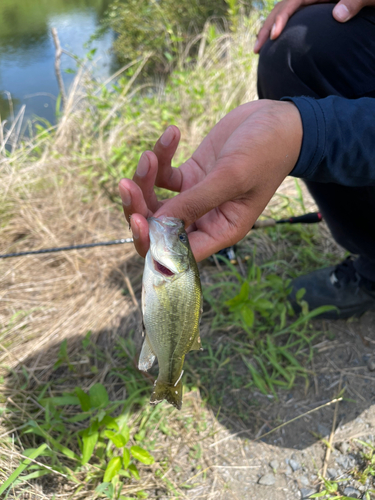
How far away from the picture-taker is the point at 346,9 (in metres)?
2.07

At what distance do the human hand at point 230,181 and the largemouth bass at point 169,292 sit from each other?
7 cm

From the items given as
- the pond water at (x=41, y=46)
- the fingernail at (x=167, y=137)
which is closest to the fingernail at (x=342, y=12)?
the fingernail at (x=167, y=137)

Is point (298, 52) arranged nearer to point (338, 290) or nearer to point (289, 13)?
point (289, 13)

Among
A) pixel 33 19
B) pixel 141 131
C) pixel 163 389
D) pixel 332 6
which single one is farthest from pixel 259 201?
pixel 33 19

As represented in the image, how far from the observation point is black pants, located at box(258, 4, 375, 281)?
2072 millimetres

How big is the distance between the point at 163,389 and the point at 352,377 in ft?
4.95

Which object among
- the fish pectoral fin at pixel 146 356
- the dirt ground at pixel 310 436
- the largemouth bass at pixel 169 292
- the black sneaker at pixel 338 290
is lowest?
the dirt ground at pixel 310 436

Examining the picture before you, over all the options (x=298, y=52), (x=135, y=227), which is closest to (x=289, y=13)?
(x=298, y=52)

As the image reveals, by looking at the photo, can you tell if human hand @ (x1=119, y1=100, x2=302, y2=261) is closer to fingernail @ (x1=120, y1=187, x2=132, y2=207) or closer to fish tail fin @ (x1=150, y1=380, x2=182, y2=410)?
fingernail @ (x1=120, y1=187, x2=132, y2=207)

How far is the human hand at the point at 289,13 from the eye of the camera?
206cm

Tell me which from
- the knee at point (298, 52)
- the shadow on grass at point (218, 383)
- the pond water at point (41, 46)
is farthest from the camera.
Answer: the pond water at point (41, 46)

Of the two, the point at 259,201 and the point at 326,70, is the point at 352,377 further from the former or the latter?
the point at 326,70

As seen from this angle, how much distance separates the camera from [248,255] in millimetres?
3402

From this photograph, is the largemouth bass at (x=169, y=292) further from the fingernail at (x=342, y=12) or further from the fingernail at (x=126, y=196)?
the fingernail at (x=342, y=12)
